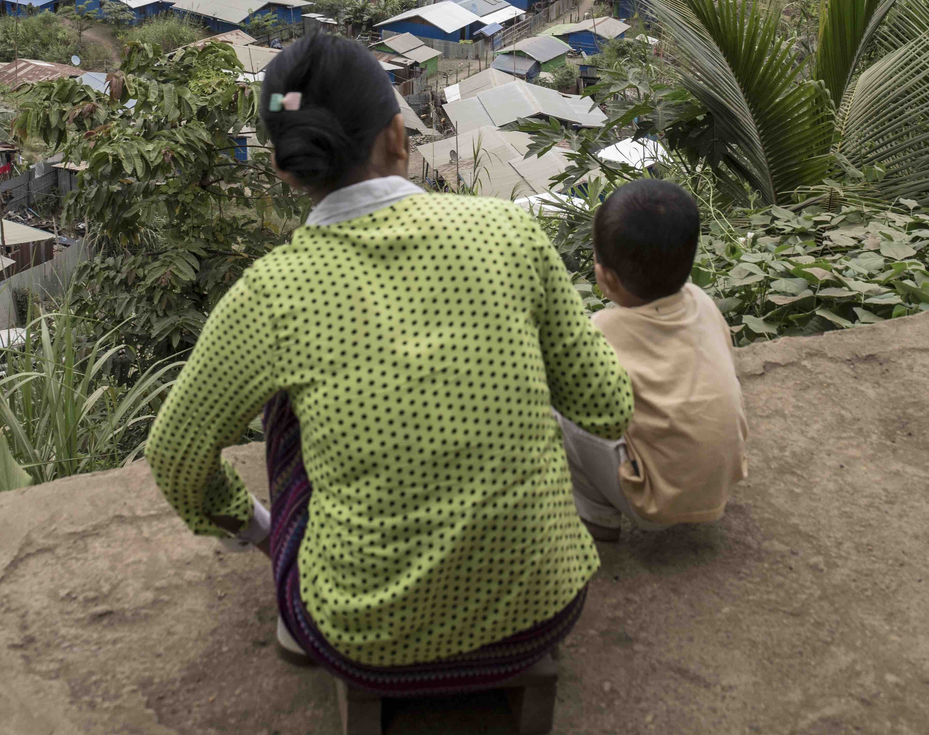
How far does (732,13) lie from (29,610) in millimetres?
3177

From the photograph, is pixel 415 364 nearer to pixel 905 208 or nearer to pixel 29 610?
pixel 29 610

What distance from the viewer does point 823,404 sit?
7.52ft

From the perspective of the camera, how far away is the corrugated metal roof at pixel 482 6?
28781mm

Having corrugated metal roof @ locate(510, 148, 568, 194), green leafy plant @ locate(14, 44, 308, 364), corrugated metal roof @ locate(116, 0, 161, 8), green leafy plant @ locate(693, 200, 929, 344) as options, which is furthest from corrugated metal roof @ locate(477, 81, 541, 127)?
corrugated metal roof @ locate(116, 0, 161, 8)

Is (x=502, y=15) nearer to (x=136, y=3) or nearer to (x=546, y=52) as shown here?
(x=546, y=52)

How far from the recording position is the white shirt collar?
114 cm

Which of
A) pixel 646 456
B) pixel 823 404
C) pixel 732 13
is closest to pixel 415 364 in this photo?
pixel 646 456

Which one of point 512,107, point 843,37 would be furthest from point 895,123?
point 512,107

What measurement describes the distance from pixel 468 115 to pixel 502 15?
52.4ft

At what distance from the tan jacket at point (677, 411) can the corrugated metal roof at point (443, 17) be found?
88.0 feet

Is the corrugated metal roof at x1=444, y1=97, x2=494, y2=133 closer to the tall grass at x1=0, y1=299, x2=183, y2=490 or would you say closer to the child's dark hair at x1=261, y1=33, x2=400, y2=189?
the tall grass at x1=0, y1=299, x2=183, y2=490

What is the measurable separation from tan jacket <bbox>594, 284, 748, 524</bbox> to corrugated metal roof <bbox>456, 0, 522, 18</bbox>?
95.8ft

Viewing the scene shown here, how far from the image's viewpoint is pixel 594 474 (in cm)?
167

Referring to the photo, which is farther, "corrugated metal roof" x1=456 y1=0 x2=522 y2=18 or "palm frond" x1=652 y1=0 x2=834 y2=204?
"corrugated metal roof" x1=456 y1=0 x2=522 y2=18
